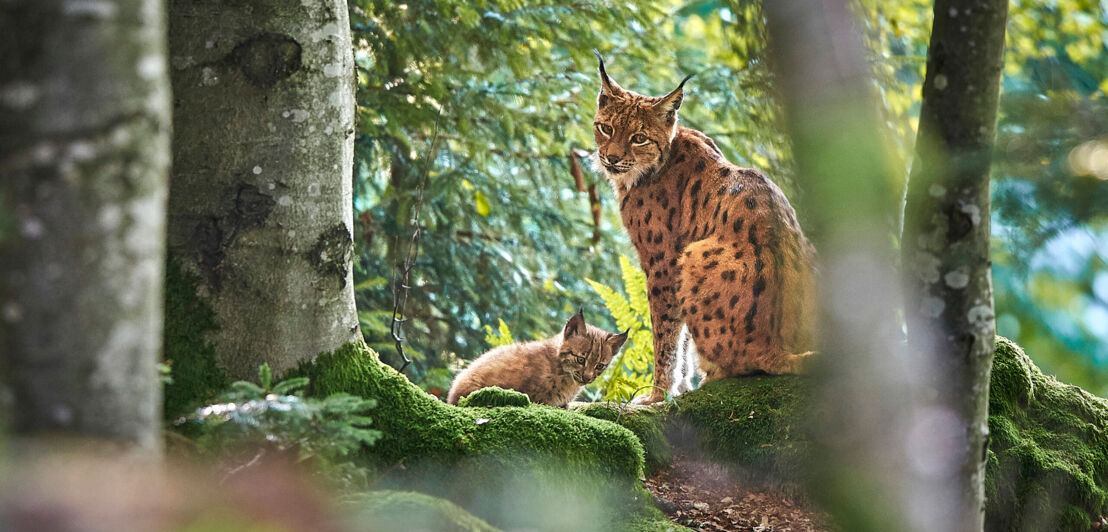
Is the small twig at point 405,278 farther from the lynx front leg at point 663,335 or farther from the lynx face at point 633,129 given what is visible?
the lynx front leg at point 663,335

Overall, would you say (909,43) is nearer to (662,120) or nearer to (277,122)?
(662,120)

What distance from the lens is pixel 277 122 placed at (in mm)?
3457

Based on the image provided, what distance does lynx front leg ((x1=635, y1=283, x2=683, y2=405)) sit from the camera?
561 centimetres

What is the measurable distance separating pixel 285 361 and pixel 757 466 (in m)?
2.47

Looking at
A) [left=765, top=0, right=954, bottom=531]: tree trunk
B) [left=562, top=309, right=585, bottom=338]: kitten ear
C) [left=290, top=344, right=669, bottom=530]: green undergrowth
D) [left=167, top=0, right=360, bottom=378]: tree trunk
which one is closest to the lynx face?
[left=562, top=309, right=585, bottom=338]: kitten ear

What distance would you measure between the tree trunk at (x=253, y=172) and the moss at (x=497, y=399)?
1.10 m

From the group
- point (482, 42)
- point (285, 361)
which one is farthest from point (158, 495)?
point (482, 42)

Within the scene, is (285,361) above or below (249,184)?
below

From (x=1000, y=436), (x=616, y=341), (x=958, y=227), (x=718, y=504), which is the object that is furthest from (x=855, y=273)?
(x=616, y=341)

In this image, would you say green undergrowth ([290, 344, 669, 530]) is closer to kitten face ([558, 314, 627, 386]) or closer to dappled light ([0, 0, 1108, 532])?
dappled light ([0, 0, 1108, 532])

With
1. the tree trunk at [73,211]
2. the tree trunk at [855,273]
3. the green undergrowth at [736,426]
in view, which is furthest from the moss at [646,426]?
the tree trunk at [73,211]

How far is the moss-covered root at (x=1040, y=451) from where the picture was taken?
13.4ft

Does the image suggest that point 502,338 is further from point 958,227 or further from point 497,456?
point 958,227

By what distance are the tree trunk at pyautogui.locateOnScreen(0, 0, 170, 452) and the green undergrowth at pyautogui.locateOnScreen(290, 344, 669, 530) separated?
1905mm
